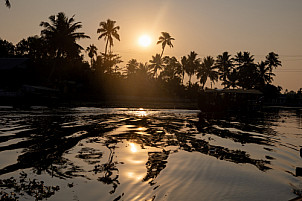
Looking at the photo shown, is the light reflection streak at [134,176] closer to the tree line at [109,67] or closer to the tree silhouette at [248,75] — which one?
the tree line at [109,67]

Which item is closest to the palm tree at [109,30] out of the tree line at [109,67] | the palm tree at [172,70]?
the tree line at [109,67]

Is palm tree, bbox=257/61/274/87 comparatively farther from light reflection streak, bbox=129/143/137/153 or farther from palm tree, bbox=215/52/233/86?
light reflection streak, bbox=129/143/137/153

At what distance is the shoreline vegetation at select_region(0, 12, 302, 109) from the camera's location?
34500 millimetres

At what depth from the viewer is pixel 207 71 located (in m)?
68.2

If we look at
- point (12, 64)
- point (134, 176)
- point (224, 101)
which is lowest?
point (134, 176)

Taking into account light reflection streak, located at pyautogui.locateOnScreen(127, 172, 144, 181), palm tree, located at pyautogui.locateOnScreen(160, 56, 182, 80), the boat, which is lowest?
light reflection streak, located at pyautogui.locateOnScreen(127, 172, 144, 181)

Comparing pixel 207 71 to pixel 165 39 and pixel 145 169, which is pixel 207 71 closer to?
pixel 165 39

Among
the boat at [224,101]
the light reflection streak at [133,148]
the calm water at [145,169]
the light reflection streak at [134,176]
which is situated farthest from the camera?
the boat at [224,101]

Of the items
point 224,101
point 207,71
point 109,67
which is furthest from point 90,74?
point 207,71

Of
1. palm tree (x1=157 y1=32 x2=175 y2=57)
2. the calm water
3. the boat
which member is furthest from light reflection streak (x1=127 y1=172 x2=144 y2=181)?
palm tree (x1=157 y1=32 x2=175 y2=57)

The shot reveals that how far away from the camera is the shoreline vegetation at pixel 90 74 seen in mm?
34500

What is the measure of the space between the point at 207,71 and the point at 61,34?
42.6m

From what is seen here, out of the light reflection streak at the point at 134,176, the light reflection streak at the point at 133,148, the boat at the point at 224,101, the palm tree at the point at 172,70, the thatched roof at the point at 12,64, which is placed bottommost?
the light reflection streak at the point at 134,176

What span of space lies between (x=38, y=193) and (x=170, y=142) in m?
5.21
